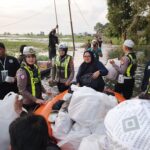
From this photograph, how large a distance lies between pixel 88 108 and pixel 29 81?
1.46 meters

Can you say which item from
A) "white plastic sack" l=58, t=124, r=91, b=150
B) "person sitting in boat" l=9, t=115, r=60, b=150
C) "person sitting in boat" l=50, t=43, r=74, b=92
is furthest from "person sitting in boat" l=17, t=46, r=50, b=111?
"person sitting in boat" l=9, t=115, r=60, b=150

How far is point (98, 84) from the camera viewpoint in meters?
5.95

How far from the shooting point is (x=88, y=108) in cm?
341

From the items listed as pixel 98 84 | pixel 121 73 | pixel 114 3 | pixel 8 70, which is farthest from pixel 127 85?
pixel 114 3

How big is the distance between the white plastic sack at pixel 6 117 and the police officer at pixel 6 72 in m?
1.60

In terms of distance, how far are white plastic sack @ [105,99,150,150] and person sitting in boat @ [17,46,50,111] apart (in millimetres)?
2746

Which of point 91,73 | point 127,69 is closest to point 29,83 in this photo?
point 91,73

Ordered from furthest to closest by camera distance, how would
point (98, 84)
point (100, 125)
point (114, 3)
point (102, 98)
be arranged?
point (114, 3), point (98, 84), point (102, 98), point (100, 125)

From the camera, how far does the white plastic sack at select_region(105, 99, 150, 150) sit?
173cm

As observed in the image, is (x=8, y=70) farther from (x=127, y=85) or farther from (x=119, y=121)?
(x=119, y=121)

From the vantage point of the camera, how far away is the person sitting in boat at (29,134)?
2.04m

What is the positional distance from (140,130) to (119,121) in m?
0.14

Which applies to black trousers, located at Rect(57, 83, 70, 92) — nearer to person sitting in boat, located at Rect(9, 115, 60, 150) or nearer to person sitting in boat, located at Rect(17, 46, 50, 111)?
person sitting in boat, located at Rect(17, 46, 50, 111)

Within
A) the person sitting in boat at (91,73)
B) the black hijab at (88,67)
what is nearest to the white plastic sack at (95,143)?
the person sitting in boat at (91,73)
